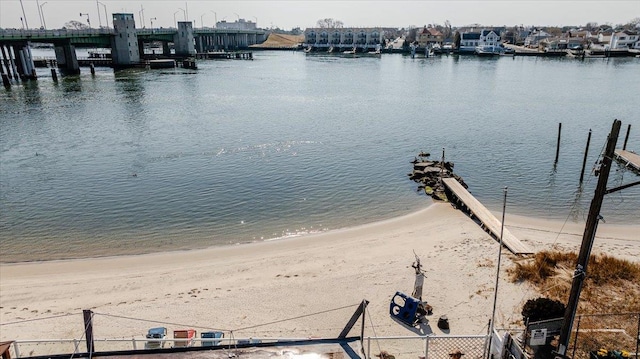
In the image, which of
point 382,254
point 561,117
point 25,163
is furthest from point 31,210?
point 561,117

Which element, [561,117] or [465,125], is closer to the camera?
[465,125]

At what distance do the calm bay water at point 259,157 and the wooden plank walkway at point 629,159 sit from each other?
3.31ft

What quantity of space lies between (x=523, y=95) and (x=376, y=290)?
87.9 meters

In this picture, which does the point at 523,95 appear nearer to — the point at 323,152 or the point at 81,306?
the point at 323,152

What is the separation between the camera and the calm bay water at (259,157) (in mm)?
31234

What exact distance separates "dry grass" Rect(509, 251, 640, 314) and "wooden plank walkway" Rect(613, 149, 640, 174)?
27768 mm

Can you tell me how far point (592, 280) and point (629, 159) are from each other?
1278 inches

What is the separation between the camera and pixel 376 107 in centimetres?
7925

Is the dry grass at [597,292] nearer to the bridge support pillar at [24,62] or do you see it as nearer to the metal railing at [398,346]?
the metal railing at [398,346]

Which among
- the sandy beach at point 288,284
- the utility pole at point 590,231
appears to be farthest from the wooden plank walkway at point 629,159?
the utility pole at point 590,231

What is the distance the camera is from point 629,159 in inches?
1704

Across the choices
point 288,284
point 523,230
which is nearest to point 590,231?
point 288,284

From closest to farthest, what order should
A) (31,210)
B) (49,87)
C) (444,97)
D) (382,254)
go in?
(382,254) → (31,210) → (444,97) → (49,87)

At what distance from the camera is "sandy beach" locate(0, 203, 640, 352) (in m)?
17.7
